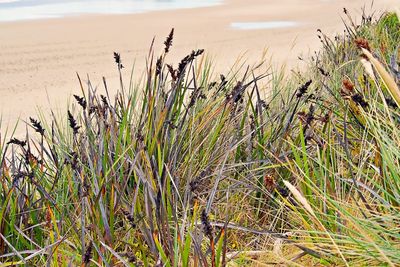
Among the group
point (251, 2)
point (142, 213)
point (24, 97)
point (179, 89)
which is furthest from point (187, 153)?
point (251, 2)

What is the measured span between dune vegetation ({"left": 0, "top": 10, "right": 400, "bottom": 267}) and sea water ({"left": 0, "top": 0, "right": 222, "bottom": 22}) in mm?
13594

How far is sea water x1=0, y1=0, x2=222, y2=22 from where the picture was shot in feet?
53.9

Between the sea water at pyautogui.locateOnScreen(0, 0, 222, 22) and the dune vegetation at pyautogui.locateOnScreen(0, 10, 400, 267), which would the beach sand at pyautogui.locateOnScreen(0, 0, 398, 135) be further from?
the dune vegetation at pyautogui.locateOnScreen(0, 10, 400, 267)

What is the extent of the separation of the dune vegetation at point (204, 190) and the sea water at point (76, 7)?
44.6 ft

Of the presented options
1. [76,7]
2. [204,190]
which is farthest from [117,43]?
[204,190]

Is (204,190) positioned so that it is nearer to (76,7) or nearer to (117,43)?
(117,43)

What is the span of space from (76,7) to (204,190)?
17129 mm

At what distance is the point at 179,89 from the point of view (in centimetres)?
255

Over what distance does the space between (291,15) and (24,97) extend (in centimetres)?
1087

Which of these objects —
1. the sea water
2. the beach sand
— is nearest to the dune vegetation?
the beach sand

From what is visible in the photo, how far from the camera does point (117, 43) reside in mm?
12023

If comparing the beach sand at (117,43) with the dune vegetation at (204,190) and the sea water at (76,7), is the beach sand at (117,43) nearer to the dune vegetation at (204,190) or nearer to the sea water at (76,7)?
the sea water at (76,7)

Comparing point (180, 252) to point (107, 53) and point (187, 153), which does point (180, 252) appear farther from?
point (107, 53)

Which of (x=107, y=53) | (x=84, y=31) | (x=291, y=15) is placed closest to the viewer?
(x=107, y=53)
